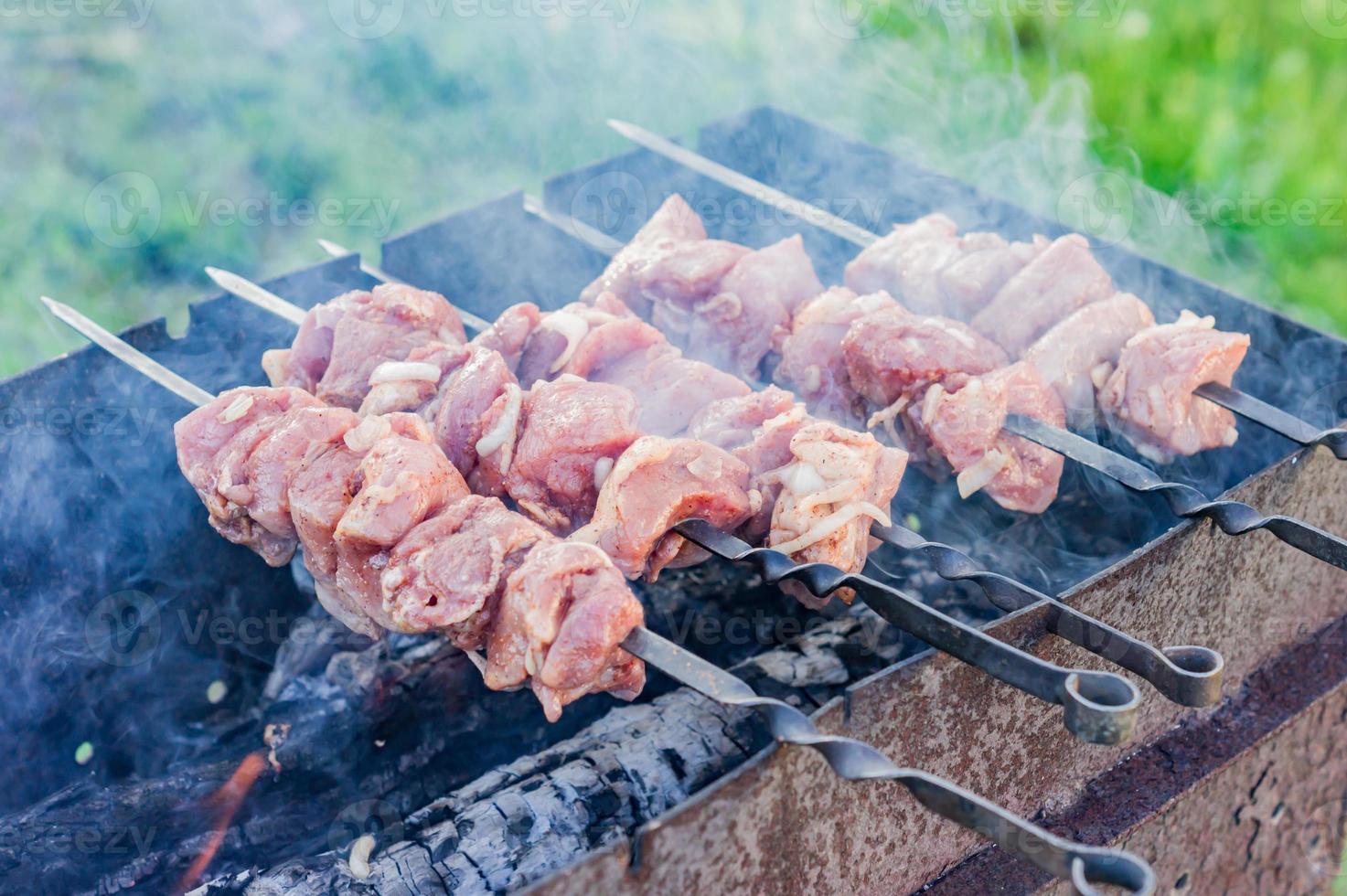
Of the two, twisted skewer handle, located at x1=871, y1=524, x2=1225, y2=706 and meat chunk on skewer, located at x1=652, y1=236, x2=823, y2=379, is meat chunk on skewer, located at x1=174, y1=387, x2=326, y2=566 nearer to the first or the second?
meat chunk on skewer, located at x1=652, y1=236, x2=823, y2=379

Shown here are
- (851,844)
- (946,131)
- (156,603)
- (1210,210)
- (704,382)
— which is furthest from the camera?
(946,131)

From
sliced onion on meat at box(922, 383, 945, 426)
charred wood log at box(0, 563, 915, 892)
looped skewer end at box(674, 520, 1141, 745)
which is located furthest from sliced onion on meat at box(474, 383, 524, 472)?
sliced onion on meat at box(922, 383, 945, 426)

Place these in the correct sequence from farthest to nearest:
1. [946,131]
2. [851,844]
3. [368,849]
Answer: [946,131], [368,849], [851,844]

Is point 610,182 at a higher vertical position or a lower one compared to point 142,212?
higher

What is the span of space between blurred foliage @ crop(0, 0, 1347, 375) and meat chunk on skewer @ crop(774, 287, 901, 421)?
2.83 metres

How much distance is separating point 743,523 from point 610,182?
227 cm

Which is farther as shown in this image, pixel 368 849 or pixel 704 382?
pixel 704 382

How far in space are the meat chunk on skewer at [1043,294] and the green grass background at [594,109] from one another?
2485 millimetres

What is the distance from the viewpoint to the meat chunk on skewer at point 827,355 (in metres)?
3.33

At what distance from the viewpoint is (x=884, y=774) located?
1.84 m

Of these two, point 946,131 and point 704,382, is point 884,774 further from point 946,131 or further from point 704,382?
point 946,131

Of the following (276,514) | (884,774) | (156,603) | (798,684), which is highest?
(884,774)

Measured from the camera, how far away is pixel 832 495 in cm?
261

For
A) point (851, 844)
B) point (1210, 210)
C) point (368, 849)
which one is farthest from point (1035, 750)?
point (1210, 210)
